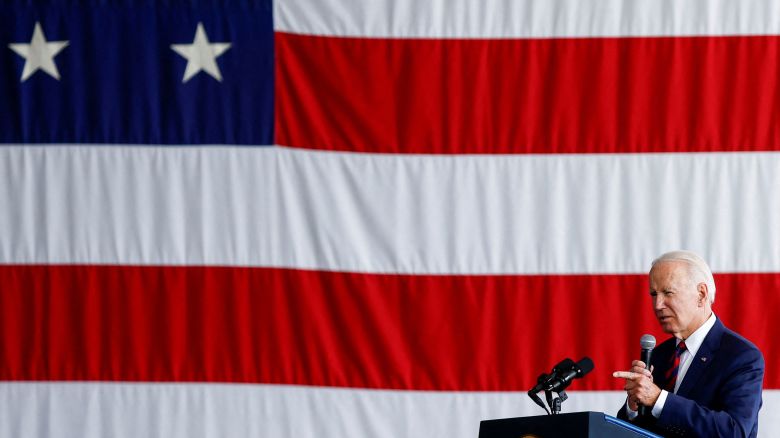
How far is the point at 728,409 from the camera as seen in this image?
2.33 meters

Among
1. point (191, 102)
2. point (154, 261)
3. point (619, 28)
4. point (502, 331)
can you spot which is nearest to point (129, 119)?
point (191, 102)

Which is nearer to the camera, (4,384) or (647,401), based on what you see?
(647,401)

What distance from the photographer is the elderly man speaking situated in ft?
7.45

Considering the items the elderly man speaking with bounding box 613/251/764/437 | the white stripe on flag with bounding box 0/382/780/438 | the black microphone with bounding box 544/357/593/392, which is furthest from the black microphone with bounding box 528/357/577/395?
the white stripe on flag with bounding box 0/382/780/438

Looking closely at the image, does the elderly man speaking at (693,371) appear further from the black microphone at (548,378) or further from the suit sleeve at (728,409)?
the black microphone at (548,378)

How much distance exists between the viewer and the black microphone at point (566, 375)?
2.29 meters

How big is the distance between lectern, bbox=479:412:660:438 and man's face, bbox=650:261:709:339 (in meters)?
0.49

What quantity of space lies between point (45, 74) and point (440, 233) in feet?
5.02

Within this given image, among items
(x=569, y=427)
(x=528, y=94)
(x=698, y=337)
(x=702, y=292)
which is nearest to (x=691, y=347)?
(x=698, y=337)

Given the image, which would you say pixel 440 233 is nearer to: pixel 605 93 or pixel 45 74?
pixel 605 93

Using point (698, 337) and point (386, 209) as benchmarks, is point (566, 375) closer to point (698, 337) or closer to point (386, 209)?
point (698, 337)

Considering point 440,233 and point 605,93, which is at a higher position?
point 605,93

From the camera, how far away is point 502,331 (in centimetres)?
353

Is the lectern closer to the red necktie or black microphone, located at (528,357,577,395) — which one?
black microphone, located at (528,357,577,395)
